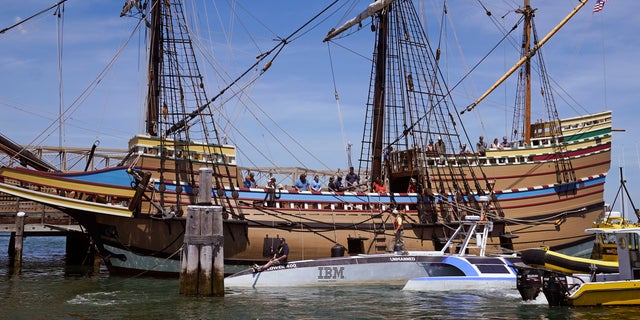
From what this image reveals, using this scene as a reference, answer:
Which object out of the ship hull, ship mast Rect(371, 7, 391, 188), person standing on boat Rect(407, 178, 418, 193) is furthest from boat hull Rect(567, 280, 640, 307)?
ship mast Rect(371, 7, 391, 188)

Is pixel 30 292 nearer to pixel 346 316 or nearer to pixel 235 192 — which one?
pixel 235 192

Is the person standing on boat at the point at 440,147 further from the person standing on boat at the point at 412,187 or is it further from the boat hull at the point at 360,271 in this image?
the boat hull at the point at 360,271

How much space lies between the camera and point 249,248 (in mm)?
26562

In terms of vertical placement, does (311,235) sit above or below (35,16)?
below

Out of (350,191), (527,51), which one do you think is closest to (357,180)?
(350,191)

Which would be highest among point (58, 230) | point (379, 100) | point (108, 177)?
point (379, 100)

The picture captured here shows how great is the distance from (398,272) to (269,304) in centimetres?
660

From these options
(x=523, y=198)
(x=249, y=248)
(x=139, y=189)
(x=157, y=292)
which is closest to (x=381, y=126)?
(x=523, y=198)

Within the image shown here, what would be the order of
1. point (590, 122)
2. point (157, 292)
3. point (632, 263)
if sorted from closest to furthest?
point (632, 263), point (157, 292), point (590, 122)

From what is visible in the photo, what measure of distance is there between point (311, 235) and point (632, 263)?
12.6 metres

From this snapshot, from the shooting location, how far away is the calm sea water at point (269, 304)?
17.2 metres

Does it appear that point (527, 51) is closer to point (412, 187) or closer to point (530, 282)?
point (412, 187)

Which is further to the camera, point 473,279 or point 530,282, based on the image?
point 473,279

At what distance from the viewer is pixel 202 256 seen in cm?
1933
